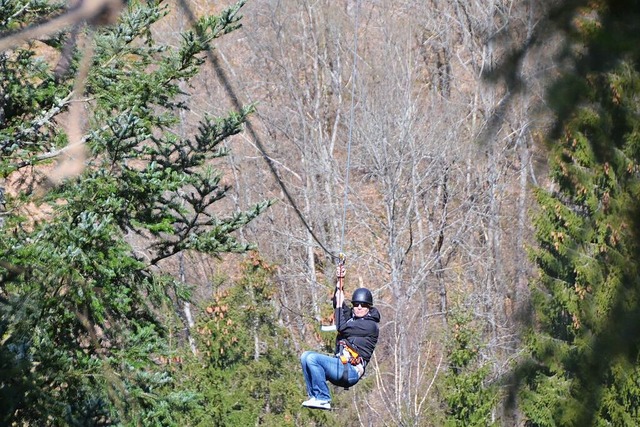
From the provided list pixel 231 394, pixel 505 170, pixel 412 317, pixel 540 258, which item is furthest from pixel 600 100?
pixel 505 170

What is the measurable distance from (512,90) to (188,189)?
28.5 metres

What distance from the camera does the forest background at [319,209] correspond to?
464 cm

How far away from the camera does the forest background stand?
15.2 feet

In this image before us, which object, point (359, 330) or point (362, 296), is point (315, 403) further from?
point (362, 296)

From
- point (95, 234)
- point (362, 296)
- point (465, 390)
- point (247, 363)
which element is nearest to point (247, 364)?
point (247, 363)

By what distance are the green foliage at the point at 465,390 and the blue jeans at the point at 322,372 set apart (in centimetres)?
1159

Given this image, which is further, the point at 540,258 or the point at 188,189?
the point at 188,189

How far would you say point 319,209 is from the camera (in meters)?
31.1

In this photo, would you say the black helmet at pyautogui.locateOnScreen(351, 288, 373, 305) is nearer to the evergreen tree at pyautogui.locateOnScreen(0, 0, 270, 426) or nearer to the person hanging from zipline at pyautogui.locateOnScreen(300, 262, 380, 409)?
the person hanging from zipline at pyautogui.locateOnScreen(300, 262, 380, 409)

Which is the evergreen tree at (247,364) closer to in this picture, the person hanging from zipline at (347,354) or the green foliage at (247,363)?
the green foliage at (247,363)

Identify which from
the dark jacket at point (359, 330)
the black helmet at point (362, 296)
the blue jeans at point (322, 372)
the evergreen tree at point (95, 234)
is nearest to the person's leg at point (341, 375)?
the blue jeans at point (322, 372)

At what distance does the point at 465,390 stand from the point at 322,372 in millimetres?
13205

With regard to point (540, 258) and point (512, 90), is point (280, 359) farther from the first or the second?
point (512, 90)

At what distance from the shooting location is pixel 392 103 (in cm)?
2908
